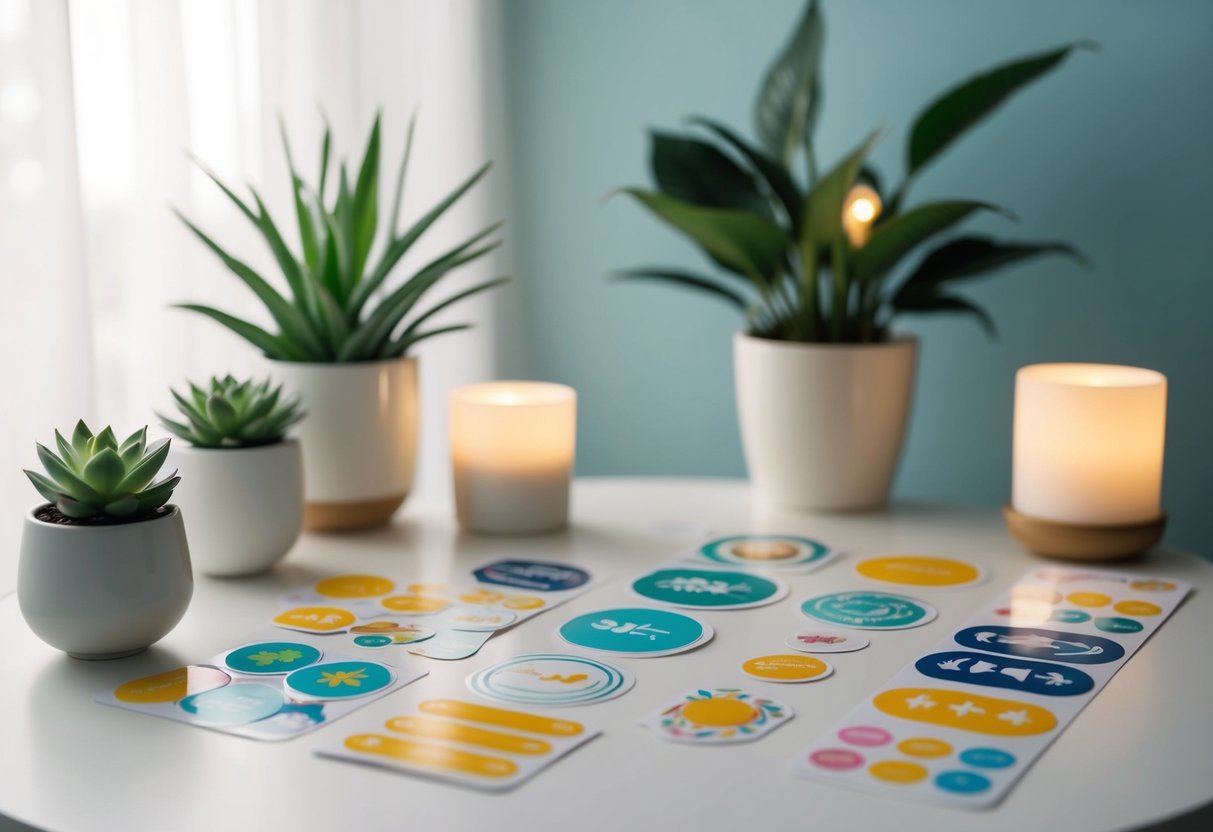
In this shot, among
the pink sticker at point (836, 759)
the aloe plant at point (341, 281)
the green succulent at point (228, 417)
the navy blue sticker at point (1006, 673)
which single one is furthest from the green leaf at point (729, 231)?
the pink sticker at point (836, 759)

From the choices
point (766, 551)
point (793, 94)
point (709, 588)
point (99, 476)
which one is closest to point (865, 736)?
point (709, 588)

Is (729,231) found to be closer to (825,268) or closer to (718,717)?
(825,268)

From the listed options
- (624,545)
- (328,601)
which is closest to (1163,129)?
(624,545)

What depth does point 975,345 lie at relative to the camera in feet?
5.38

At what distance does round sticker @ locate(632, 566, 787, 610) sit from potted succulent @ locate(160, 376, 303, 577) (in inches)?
12.5

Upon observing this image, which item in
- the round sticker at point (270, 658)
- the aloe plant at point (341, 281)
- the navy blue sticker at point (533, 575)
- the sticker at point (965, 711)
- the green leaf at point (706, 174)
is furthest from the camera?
the green leaf at point (706, 174)

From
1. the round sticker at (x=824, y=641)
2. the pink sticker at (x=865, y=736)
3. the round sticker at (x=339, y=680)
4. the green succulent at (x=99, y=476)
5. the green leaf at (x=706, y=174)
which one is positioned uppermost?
the green leaf at (x=706, y=174)

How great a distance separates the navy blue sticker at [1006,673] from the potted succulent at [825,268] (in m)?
0.43

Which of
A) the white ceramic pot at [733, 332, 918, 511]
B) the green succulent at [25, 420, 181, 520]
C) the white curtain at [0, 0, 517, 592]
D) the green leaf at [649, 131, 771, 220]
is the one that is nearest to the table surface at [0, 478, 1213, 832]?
the green succulent at [25, 420, 181, 520]

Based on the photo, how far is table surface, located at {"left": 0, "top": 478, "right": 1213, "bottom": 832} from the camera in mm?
663

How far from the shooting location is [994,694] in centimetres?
82

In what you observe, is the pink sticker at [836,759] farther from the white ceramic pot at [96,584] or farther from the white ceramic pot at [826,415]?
the white ceramic pot at [826,415]

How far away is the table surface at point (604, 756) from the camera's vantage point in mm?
663

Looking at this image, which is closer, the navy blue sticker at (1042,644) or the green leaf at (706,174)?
the navy blue sticker at (1042,644)
